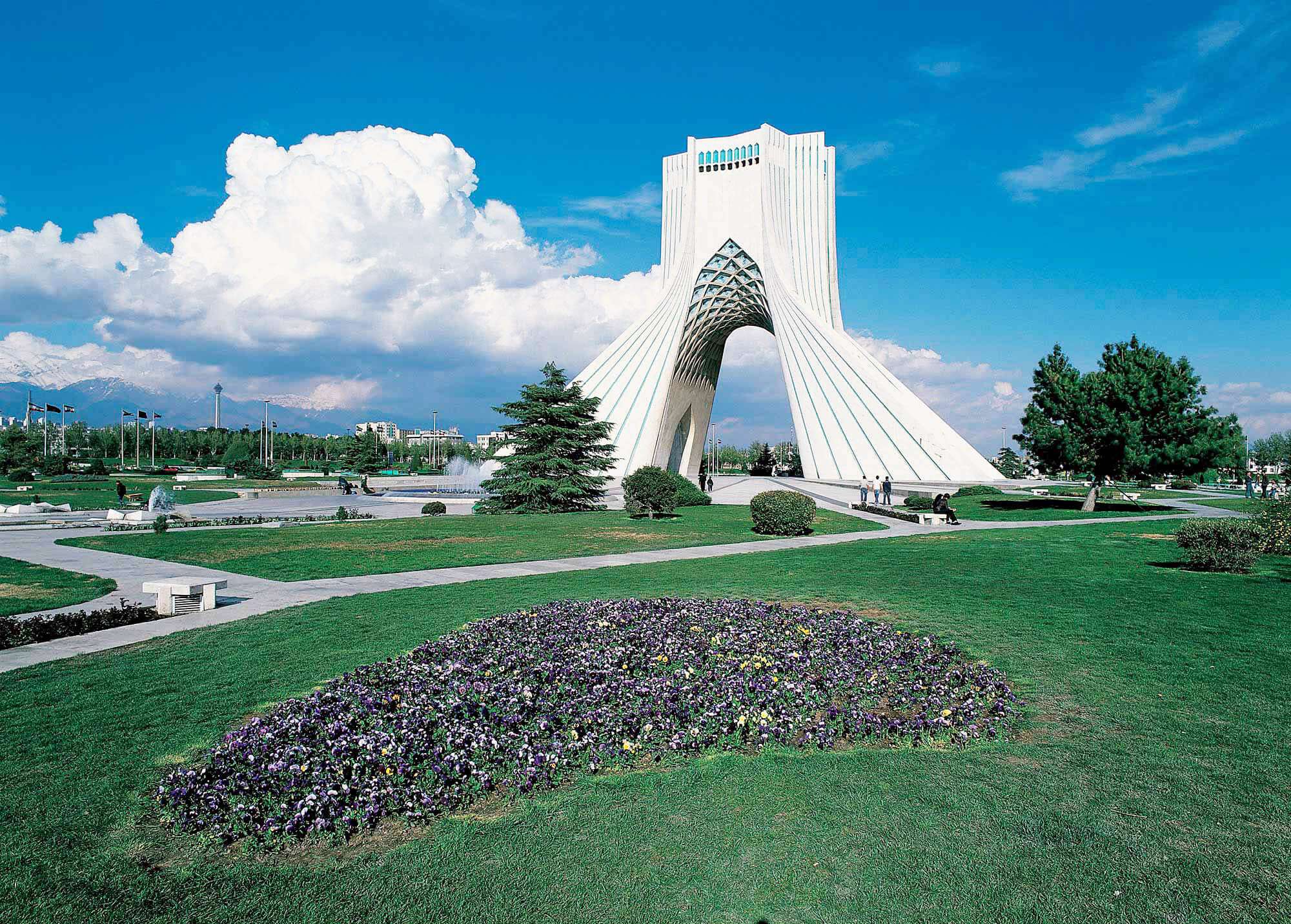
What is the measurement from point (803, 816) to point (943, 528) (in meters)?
16.3

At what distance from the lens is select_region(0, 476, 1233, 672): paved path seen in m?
6.82

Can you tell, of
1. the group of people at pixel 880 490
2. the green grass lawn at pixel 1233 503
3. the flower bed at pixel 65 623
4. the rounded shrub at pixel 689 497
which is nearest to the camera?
the flower bed at pixel 65 623

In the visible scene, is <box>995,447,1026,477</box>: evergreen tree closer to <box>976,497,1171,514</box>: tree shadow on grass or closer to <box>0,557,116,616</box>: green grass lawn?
<box>976,497,1171,514</box>: tree shadow on grass

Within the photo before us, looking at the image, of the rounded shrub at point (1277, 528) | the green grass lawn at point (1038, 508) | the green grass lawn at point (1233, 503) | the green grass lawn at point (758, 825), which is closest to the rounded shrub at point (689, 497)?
the green grass lawn at point (1038, 508)

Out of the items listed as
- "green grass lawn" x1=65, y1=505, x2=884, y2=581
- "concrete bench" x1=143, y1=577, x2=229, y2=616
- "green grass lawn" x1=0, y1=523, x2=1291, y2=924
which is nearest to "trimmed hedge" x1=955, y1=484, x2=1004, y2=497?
"green grass lawn" x1=65, y1=505, x2=884, y2=581

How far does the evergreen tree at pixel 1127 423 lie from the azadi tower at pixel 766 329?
883 centimetres

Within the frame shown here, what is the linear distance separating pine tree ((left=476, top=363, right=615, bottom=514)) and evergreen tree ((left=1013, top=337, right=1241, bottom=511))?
1352 centimetres

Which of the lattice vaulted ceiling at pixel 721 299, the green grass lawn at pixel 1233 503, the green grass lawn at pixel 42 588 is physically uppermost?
the lattice vaulted ceiling at pixel 721 299

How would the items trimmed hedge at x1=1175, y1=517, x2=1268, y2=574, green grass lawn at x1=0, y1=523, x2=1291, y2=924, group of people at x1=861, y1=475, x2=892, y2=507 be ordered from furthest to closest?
1. group of people at x1=861, y1=475, x2=892, y2=507
2. trimmed hedge at x1=1175, y1=517, x2=1268, y2=574
3. green grass lawn at x1=0, y1=523, x2=1291, y2=924

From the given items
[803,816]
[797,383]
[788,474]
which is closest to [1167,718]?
[803,816]

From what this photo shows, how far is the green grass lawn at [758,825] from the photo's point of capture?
281 centimetres

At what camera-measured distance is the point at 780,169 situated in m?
43.3

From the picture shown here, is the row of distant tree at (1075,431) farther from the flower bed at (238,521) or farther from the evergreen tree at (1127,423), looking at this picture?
the flower bed at (238,521)

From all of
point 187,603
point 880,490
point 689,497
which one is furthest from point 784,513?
point 880,490
